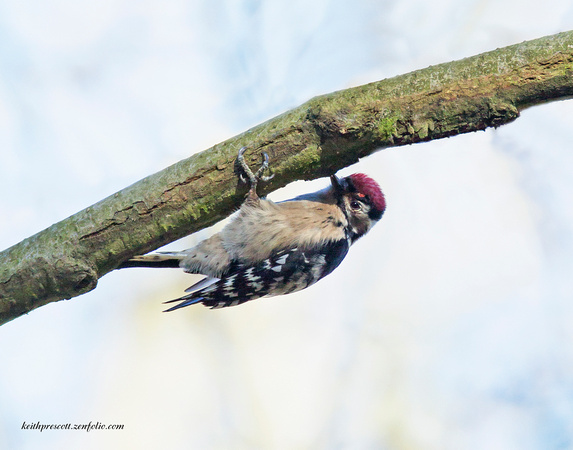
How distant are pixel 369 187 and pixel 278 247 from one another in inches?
30.1

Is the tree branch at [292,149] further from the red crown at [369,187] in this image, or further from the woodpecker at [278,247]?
the red crown at [369,187]

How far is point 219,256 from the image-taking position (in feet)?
11.4

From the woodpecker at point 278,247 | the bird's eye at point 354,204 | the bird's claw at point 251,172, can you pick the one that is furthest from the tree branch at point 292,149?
the bird's eye at point 354,204

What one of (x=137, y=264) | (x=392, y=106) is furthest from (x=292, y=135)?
(x=137, y=264)

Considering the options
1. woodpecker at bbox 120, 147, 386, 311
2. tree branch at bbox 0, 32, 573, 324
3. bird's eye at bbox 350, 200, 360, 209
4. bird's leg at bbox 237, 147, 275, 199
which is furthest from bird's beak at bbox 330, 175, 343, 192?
bird's leg at bbox 237, 147, 275, 199

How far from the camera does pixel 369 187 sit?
3.53 m

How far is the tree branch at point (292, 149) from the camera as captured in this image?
2.39 metres

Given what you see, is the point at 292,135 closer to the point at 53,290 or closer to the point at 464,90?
the point at 464,90

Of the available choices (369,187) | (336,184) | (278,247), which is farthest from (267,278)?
(369,187)

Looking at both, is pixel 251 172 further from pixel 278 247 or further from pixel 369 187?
pixel 369 187

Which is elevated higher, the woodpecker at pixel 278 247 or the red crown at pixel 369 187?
the red crown at pixel 369 187

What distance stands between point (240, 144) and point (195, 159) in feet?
0.81

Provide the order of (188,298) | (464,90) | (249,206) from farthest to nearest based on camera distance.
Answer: (188,298) < (249,206) < (464,90)

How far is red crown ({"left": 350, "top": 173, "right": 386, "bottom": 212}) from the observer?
3.53 m
